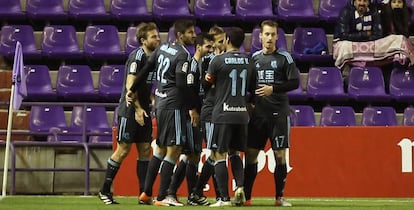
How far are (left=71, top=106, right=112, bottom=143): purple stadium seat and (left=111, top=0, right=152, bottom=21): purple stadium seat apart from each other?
2549 mm

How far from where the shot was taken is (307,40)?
56.4 ft

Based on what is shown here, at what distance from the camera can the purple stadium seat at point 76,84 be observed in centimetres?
1650

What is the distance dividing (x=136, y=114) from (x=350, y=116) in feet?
19.0

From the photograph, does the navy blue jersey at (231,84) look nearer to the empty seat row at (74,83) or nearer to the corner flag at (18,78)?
the corner flag at (18,78)

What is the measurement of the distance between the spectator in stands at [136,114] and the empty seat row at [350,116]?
4867mm

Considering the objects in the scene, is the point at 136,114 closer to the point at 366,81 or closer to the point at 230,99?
the point at 230,99

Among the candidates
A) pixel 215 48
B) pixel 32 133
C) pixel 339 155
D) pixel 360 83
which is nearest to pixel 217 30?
pixel 215 48

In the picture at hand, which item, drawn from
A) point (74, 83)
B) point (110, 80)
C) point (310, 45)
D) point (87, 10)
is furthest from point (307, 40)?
point (74, 83)

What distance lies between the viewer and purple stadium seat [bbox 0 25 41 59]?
17188 mm

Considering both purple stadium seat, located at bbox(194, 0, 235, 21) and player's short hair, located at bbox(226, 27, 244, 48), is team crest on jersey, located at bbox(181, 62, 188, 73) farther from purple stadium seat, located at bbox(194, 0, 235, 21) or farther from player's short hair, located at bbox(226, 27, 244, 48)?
purple stadium seat, located at bbox(194, 0, 235, 21)

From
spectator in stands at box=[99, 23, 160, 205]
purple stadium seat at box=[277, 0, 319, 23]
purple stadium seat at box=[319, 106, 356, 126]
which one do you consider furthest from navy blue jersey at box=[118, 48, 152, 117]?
purple stadium seat at box=[277, 0, 319, 23]

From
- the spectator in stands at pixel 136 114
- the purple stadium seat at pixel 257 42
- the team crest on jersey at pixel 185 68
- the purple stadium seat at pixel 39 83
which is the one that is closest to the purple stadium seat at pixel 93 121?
the purple stadium seat at pixel 39 83

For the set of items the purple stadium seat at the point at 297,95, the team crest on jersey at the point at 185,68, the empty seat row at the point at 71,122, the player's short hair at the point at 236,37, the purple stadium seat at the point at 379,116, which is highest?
the player's short hair at the point at 236,37

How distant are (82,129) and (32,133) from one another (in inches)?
35.0
